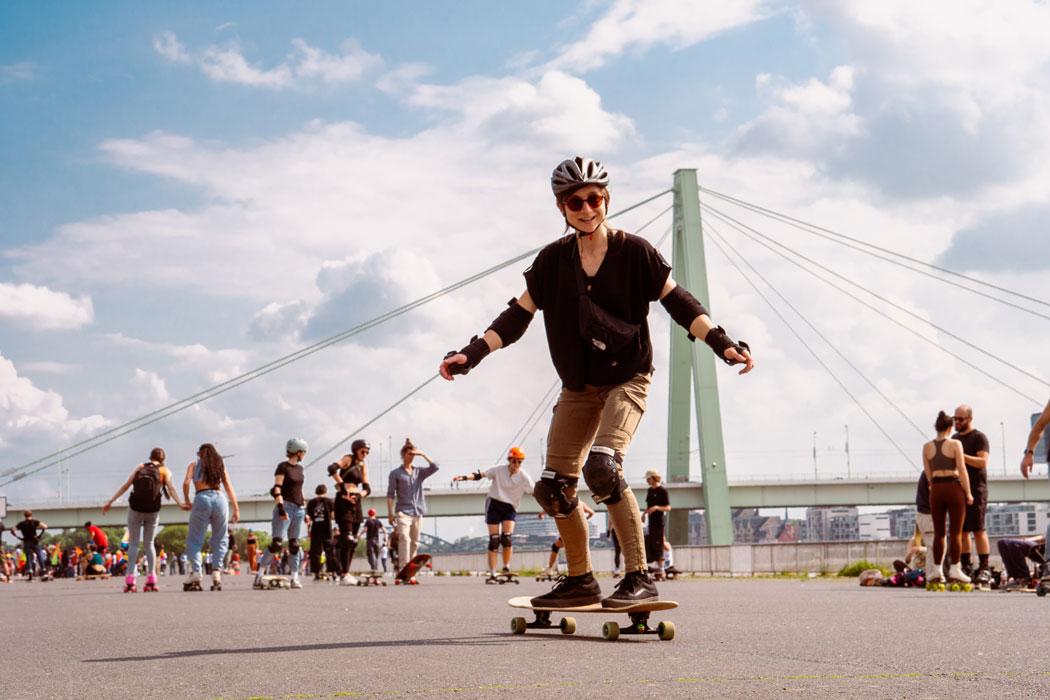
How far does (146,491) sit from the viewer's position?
14.1m

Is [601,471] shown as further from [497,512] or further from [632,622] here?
[497,512]

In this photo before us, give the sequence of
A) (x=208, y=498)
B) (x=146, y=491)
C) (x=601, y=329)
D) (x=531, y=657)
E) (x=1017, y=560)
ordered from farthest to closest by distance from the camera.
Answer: (x=146, y=491), (x=208, y=498), (x=1017, y=560), (x=601, y=329), (x=531, y=657)

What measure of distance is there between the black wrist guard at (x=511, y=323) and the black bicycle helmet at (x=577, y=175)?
578mm

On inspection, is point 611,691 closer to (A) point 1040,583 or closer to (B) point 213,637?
(B) point 213,637

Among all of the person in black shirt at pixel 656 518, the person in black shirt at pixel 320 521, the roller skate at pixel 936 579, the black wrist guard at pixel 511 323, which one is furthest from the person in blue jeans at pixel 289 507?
the black wrist guard at pixel 511 323

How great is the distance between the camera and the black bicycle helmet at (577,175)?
549 centimetres

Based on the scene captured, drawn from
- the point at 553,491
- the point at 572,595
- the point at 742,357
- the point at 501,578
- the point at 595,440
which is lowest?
the point at 501,578

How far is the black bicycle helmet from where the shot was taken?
5.49 m

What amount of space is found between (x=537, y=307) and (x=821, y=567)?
16.4 meters

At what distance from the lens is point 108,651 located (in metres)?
5.14

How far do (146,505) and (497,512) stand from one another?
4103 millimetres

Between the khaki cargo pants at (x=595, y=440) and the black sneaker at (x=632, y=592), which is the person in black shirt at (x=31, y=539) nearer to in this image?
the khaki cargo pants at (x=595, y=440)

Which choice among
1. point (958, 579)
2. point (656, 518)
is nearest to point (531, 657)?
point (958, 579)

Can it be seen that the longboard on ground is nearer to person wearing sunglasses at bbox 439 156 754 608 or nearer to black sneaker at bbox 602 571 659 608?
person wearing sunglasses at bbox 439 156 754 608
